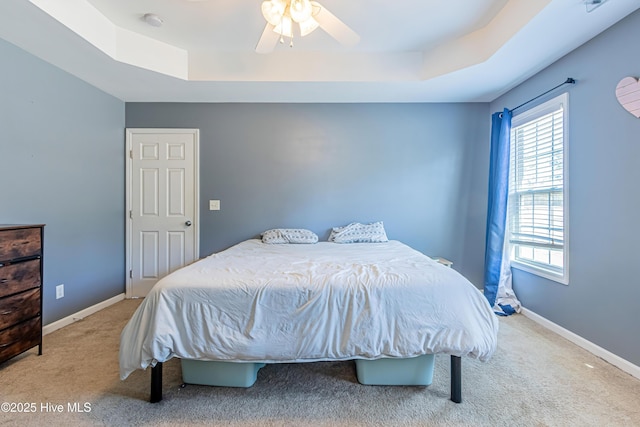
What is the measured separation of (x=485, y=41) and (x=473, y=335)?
2.38m

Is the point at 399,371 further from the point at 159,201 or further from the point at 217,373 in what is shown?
the point at 159,201

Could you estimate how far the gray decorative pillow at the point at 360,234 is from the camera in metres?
3.06

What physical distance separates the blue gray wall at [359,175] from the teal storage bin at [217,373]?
1.85m

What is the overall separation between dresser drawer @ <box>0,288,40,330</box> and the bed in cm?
102

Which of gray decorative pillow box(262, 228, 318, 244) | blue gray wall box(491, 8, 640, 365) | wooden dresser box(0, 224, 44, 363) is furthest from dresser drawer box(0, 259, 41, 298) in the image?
blue gray wall box(491, 8, 640, 365)

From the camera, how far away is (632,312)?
1811 mm

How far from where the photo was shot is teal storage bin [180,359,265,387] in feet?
5.20

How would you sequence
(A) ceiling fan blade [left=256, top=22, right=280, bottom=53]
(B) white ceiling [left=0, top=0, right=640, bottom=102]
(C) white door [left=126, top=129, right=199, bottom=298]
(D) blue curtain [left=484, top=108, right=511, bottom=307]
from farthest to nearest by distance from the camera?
(C) white door [left=126, top=129, right=199, bottom=298]
(D) blue curtain [left=484, top=108, right=511, bottom=307]
(B) white ceiling [left=0, top=0, right=640, bottom=102]
(A) ceiling fan blade [left=256, top=22, right=280, bottom=53]

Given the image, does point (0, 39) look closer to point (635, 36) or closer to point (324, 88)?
point (324, 88)

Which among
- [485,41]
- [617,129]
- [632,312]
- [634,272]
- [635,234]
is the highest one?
[485,41]

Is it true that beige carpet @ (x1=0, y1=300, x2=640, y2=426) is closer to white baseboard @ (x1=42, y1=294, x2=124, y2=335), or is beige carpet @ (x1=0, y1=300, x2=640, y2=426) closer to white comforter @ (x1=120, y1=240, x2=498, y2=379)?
white comforter @ (x1=120, y1=240, x2=498, y2=379)

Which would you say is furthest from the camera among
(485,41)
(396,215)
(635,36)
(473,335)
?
(396,215)

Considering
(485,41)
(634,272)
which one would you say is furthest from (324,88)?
(634,272)

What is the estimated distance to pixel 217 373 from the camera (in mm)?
1601
